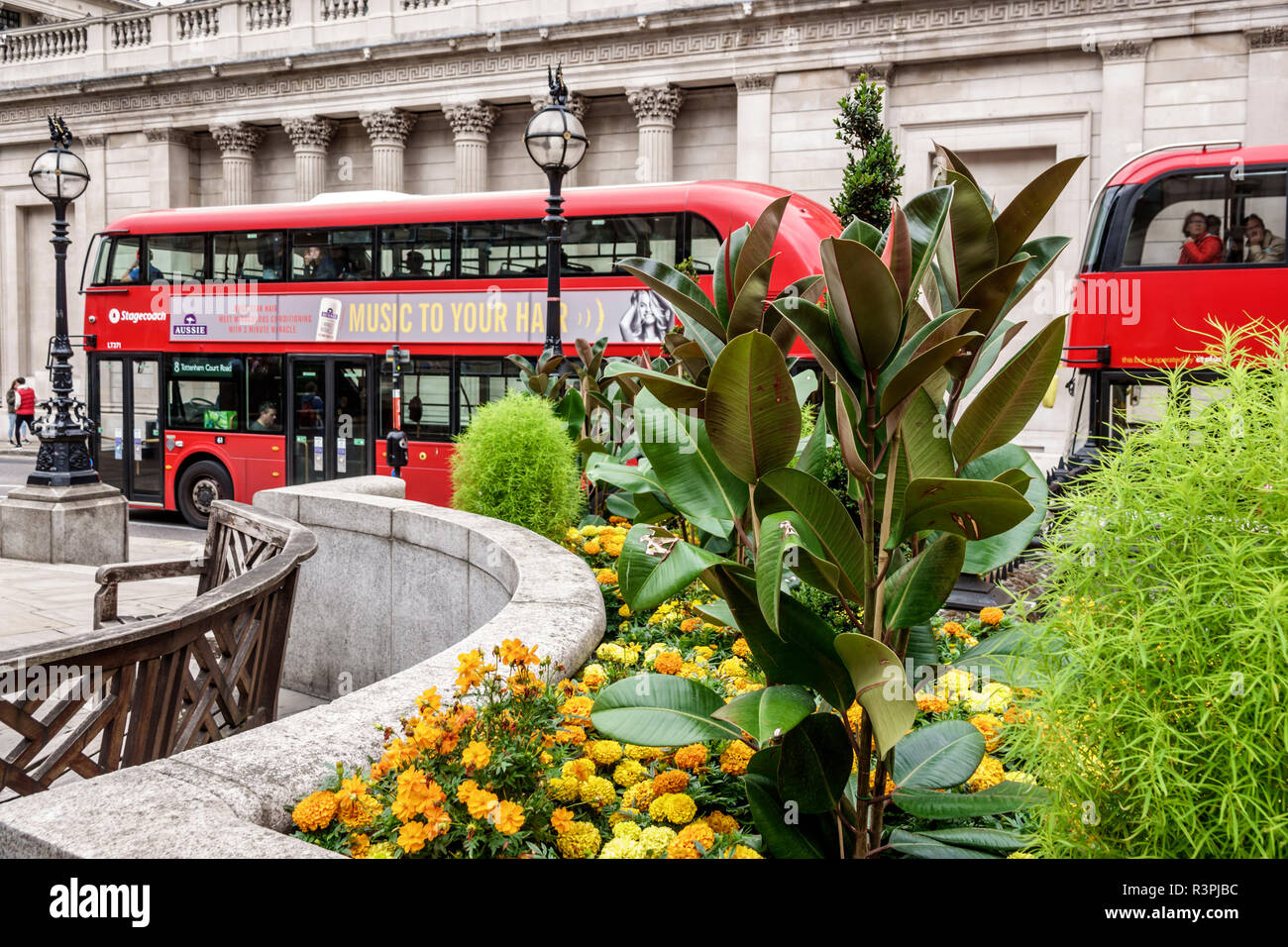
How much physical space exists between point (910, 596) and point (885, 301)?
62cm

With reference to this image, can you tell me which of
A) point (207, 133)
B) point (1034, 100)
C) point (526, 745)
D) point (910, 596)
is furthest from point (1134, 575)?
point (207, 133)

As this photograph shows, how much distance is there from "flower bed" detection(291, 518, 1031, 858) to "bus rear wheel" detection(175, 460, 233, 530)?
14195 millimetres

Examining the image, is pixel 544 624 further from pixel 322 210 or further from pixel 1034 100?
pixel 1034 100

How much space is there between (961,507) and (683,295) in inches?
39.0

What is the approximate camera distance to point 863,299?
1.80m

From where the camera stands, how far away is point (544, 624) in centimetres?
336

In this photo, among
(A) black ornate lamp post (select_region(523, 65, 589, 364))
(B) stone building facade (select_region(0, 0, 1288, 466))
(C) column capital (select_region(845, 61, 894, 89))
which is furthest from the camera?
(C) column capital (select_region(845, 61, 894, 89))

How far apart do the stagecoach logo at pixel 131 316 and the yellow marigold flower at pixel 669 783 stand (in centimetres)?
1554

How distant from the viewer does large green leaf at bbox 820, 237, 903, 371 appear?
1726 mm

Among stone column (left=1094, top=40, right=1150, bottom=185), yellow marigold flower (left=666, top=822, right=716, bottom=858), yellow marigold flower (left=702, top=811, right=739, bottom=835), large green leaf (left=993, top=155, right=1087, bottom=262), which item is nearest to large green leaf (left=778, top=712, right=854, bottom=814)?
yellow marigold flower (left=666, top=822, right=716, bottom=858)

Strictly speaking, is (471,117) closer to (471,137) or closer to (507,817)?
(471,137)

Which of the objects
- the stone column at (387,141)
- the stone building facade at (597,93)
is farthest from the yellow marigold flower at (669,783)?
the stone column at (387,141)

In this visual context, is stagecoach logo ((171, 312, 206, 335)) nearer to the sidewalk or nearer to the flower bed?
the sidewalk

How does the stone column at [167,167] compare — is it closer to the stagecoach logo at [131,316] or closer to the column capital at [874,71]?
the stagecoach logo at [131,316]
